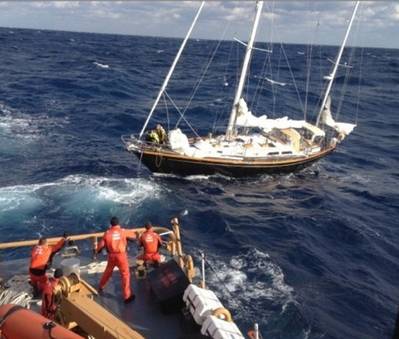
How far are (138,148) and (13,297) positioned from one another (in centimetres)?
1954

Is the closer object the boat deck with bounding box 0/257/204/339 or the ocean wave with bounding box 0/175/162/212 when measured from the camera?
the boat deck with bounding box 0/257/204/339

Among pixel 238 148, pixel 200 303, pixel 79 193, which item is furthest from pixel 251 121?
pixel 200 303

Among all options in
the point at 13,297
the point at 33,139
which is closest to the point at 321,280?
the point at 13,297

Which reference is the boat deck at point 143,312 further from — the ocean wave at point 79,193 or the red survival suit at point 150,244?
the ocean wave at point 79,193

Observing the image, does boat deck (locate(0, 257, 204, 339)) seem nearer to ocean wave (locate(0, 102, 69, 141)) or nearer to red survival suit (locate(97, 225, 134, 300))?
red survival suit (locate(97, 225, 134, 300))

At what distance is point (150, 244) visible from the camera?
14.5 m

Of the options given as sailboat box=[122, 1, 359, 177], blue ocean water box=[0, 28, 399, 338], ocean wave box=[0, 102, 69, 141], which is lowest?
blue ocean water box=[0, 28, 399, 338]

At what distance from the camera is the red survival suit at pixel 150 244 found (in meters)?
14.5

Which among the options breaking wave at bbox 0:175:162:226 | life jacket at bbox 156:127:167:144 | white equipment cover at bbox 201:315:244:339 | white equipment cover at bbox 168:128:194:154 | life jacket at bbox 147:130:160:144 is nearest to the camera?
white equipment cover at bbox 201:315:244:339

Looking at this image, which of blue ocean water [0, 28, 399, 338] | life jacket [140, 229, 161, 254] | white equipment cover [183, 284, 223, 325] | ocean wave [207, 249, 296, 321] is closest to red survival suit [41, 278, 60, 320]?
white equipment cover [183, 284, 223, 325]

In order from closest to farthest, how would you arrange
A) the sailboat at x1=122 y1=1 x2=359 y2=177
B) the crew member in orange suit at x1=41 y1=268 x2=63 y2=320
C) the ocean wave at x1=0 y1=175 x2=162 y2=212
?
1. the crew member in orange suit at x1=41 y1=268 x2=63 y2=320
2. the ocean wave at x1=0 y1=175 x2=162 y2=212
3. the sailboat at x1=122 y1=1 x2=359 y2=177

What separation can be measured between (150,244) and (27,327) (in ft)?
18.0

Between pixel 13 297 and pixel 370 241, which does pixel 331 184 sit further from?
pixel 13 297

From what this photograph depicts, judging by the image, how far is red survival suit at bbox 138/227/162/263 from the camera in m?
14.5
